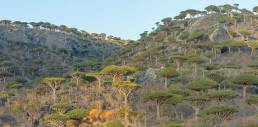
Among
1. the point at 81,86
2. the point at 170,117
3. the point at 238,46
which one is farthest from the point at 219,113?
the point at 238,46

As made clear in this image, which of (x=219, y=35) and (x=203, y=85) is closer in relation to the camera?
(x=203, y=85)

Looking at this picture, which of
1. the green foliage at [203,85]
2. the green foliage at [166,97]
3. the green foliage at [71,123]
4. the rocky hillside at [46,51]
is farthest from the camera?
the rocky hillside at [46,51]

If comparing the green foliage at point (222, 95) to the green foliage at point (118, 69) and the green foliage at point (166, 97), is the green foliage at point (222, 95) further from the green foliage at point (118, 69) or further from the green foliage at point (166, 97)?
the green foliage at point (118, 69)

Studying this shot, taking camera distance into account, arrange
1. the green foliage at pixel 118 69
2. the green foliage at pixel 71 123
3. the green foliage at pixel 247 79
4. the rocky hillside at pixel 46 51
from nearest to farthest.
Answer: the green foliage at pixel 71 123 → the green foliage at pixel 247 79 → the green foliage at pixel 118 69 → the rocky hillside at pixel 46 51

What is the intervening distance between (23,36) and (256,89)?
83.8 metres

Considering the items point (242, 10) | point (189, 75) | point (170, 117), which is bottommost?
point (170, 117)

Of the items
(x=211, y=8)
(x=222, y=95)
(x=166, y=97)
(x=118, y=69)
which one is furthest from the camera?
(x=211, y=8)

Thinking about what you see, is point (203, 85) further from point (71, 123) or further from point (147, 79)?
point (147, 79)

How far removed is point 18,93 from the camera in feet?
249

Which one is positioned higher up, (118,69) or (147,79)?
(118,69)

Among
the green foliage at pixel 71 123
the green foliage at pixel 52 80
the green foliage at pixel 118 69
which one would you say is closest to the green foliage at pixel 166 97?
the green foliage at pixel 71 123

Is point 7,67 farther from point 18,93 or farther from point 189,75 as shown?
point 189,75

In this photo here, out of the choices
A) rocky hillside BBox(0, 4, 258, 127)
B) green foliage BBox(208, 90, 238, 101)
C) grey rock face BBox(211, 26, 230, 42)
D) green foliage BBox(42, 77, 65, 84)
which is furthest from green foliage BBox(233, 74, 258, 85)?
grey rock face BBox(211, 26, 230, 42)

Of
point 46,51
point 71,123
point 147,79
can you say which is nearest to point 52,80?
point 147,79
